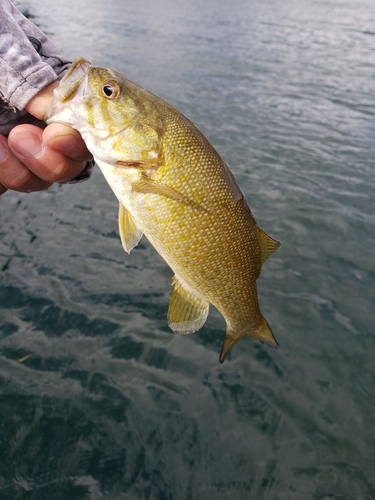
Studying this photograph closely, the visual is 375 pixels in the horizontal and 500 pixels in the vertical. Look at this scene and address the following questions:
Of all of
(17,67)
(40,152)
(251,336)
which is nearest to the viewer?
(17,67)

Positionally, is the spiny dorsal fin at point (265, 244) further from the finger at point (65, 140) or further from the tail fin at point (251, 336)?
the finger at point (65, 140)

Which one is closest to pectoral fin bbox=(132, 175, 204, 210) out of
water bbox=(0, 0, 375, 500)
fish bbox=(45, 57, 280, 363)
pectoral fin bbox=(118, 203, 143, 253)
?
fish bbox=(45, 57, 280, 363)

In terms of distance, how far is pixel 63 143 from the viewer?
2.29 meters

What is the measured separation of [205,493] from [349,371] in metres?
2.13

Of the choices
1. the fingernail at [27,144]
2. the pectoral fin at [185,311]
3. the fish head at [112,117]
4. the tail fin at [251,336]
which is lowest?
the tail fin at [251,336]

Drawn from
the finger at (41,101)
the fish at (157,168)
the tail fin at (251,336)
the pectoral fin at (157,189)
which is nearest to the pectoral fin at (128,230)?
the fish at (157,168)

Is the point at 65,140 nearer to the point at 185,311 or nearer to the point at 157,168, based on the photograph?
the point at 157,168

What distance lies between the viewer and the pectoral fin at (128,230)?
2.48 meters

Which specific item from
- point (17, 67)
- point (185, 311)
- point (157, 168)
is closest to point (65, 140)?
point (17, 67)

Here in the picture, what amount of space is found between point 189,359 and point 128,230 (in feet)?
8.38

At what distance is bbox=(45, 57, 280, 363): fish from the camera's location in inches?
89.4

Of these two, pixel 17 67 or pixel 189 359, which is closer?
pixel 17 67

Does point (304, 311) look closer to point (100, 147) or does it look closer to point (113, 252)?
point (113, 252)

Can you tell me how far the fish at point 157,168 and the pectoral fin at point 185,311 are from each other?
24 centimetres
